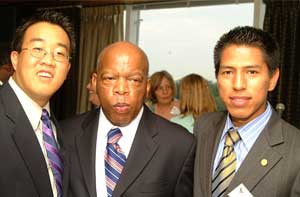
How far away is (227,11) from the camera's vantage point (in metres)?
5.80

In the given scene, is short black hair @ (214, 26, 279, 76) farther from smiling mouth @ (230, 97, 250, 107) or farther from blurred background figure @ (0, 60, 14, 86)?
blurred background figure @ (0, 60, 14, 86)

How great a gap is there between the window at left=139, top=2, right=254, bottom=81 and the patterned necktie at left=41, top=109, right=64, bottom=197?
4126 millimetres

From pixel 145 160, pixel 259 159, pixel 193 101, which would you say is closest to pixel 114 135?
pixel 145 160

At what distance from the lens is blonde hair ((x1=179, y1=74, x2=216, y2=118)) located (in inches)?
157

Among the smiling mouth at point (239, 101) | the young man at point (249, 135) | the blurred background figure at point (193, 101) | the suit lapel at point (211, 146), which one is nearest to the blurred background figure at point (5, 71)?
the blurred background figure at point (193, 101)

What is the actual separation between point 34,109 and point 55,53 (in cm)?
23

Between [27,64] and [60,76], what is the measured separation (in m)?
0.13

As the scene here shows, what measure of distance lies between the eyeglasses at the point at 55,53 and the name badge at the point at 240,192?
2.64ft

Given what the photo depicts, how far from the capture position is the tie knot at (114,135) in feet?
5.84

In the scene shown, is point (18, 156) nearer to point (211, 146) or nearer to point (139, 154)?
point (139, 154)

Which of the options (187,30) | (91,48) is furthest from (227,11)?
(91,48)

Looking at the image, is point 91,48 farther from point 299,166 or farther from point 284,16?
point 299,166

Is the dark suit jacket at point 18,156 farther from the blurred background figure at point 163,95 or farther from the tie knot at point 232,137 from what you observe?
the blurred background figure at point 163,95

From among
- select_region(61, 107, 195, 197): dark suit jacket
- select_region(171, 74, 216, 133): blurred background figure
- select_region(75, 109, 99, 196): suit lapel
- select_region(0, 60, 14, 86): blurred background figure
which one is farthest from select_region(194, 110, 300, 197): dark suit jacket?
select_region(0, 60, 14, 86): blurred background figure
